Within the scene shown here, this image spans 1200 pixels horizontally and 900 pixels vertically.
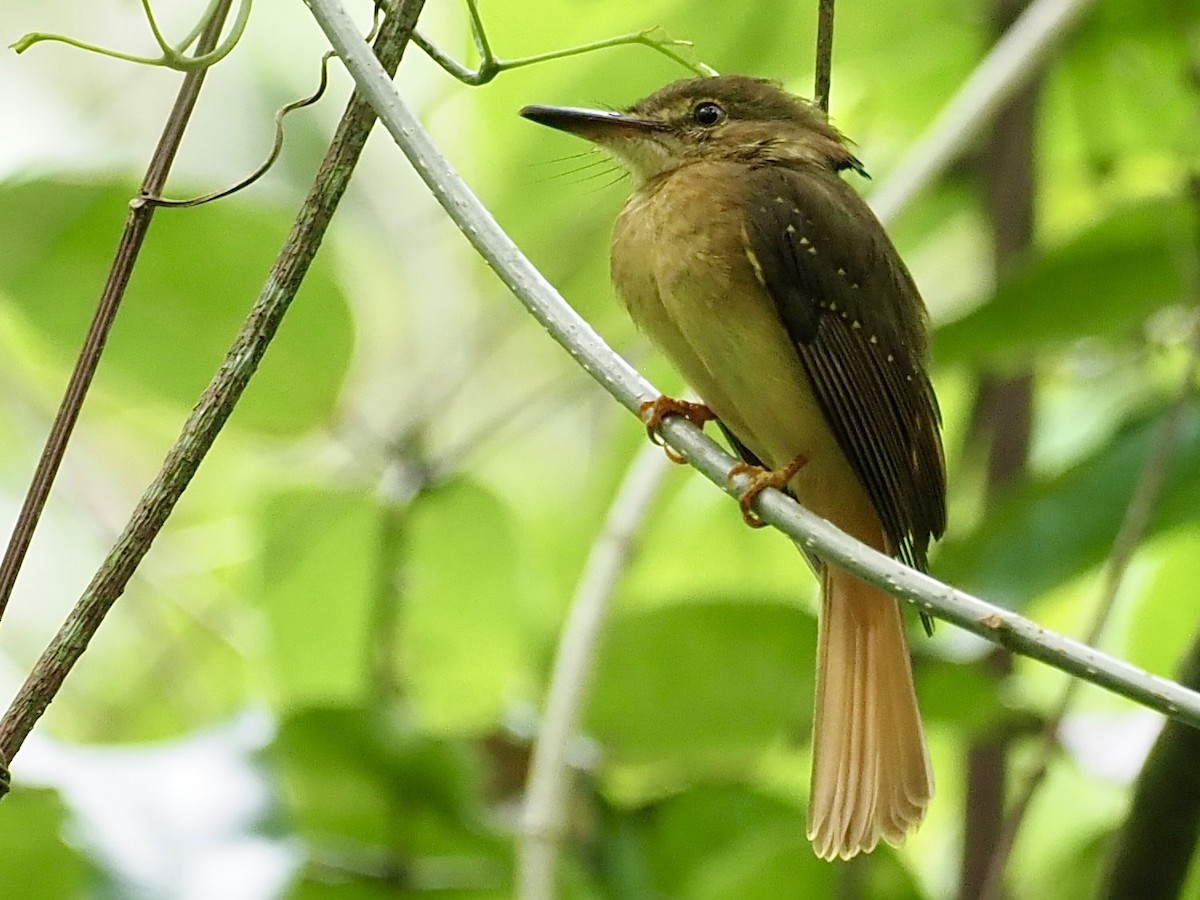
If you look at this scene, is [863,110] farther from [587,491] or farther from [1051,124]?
[587,491]

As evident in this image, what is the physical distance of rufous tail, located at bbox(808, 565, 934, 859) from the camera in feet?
5.10

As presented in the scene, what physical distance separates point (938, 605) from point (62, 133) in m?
1.60

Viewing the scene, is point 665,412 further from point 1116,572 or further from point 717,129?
point 717,129

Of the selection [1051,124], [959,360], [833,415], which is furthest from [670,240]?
[1051,124]

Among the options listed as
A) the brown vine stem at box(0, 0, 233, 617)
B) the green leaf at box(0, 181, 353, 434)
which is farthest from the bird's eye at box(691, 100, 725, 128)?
the brown vine stem at box(0, 0, 233, 617)

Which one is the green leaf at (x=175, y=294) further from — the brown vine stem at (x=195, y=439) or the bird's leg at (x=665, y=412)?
the brown vine stem at (x=195, y=439)

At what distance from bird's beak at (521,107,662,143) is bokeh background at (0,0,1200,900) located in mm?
173

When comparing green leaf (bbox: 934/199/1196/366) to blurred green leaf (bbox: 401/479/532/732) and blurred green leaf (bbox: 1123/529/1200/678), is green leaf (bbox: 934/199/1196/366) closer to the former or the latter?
blurred green leaf (bbox: 1123/529/1200/678)

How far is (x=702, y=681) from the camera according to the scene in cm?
200

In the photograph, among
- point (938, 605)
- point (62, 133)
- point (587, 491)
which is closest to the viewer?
point (938, 605)

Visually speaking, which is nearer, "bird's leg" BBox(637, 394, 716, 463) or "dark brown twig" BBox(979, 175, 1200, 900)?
"bird's leg" BBox(637, 394, 716, 463)

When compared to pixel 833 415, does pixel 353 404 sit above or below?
above

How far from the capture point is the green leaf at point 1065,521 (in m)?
1.94

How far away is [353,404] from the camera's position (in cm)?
228
